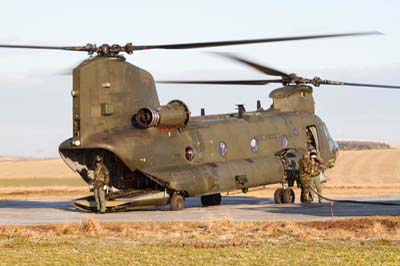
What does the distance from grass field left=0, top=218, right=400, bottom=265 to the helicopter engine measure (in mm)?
6662

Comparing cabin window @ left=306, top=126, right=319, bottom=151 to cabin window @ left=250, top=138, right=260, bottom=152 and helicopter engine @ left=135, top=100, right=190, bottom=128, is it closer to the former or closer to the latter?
cabin window @ left=250, top=138, right=260, bottom=152

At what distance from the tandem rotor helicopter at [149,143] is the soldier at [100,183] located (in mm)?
254

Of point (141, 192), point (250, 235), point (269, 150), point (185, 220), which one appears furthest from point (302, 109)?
point (250, 235)

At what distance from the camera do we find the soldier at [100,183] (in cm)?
2797

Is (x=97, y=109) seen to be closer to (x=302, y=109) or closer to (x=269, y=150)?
(x=269, y=150)

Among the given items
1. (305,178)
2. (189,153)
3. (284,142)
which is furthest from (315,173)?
(189,153)

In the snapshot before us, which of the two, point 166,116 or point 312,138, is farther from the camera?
point 312,138

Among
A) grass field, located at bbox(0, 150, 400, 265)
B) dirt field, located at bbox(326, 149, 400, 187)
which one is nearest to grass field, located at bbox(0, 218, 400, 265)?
grass field, located at bbox(0, 150, 400, 265)

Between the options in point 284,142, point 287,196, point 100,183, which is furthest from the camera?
point 284,142

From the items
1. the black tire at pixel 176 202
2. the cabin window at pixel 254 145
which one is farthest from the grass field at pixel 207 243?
the cabin window at pixel 254 145

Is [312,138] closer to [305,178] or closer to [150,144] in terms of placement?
[305,178]

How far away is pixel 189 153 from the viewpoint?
3017cm

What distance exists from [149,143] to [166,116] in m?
1.07

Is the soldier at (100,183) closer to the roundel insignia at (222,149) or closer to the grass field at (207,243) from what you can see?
the roundel insignia at (222,149)
